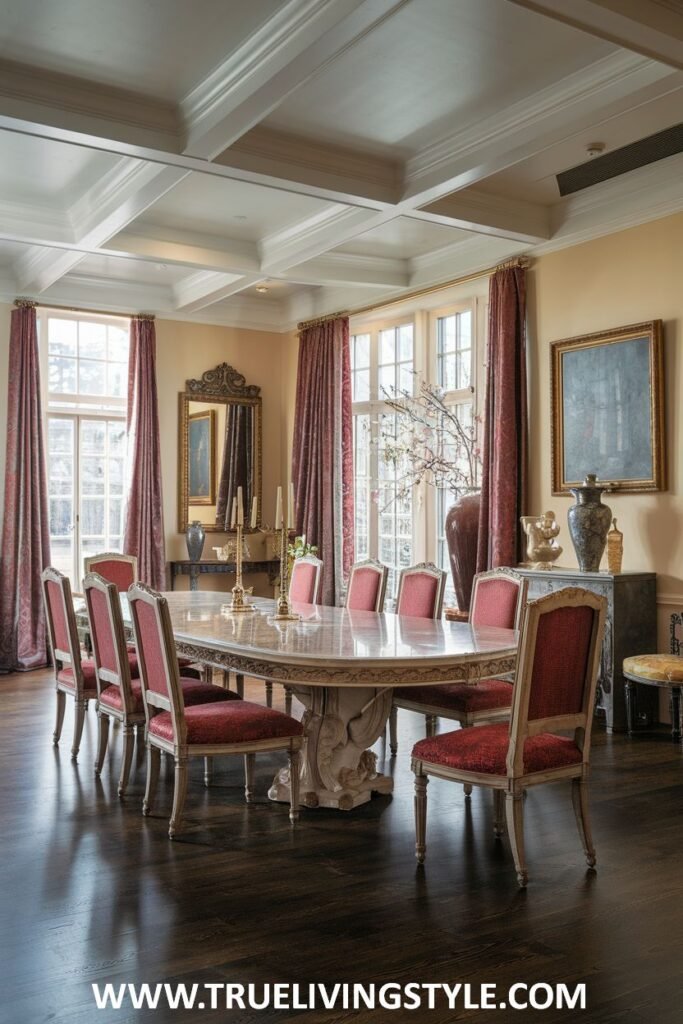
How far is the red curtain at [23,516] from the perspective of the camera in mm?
8312

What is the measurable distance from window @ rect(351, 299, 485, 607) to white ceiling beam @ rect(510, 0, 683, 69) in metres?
3.58

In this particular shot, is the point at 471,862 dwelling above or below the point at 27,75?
below

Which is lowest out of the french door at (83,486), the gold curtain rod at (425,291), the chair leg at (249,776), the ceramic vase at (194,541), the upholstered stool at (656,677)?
the chair leg at (249,776)

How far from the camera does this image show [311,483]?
30.0 feet

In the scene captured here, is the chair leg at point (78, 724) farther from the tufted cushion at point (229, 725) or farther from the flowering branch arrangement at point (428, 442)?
the flowering branch arrangement at point (428, 442)

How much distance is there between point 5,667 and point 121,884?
533cm

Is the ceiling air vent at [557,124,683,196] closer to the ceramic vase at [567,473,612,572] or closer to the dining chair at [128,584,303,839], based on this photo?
the ceramic vase at [567,473,612,572]

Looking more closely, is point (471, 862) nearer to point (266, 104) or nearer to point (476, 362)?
point (266, 104)

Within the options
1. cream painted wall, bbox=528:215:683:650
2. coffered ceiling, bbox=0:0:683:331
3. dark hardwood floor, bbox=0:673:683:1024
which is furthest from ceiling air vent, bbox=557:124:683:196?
dark hardwood floor, bbox=0:673:683:1024

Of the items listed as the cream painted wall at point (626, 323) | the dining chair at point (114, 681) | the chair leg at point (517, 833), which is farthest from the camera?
the cream painted wall at point (626, 323)

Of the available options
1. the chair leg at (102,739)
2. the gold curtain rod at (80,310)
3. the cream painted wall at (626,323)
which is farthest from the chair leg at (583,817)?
the gold curtain rod at (80,310)

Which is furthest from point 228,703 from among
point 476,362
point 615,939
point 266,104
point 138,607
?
point 476,362

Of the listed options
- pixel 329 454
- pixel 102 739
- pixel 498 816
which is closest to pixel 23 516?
pixel 329 454

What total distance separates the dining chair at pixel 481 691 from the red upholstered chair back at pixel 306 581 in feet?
5.02
